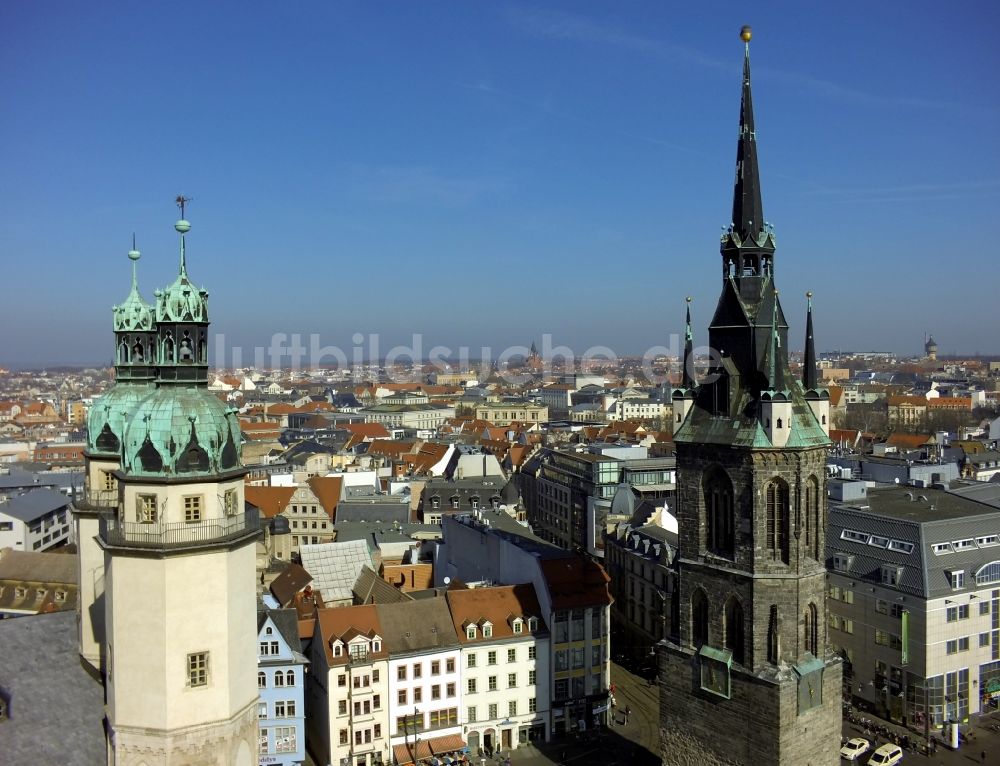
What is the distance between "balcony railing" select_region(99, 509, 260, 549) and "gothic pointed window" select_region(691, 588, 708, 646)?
18.9 m

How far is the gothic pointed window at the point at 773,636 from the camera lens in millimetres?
34250

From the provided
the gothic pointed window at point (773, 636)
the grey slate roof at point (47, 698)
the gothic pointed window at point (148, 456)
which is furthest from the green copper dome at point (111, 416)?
the gothic pointed window at point (773, 636)

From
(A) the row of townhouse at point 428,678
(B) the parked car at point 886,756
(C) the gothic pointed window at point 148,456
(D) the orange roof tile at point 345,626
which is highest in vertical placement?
(C) the gothic pointed window at point 148,456

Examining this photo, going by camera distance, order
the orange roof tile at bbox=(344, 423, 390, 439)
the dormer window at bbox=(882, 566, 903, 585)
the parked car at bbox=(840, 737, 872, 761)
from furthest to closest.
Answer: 1. the orange roof tile at bbox=(344, 423, 390, 439)
2. the dormer window at bbox=(882, 566, 903, 585)
3. the parked car at bbox=(840, 737, 872, 761)

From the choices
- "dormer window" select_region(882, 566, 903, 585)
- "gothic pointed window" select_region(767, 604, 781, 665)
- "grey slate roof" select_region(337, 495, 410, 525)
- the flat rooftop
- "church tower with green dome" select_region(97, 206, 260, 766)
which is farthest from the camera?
"grey slate roof" select_region(337, 495, 410, 525)

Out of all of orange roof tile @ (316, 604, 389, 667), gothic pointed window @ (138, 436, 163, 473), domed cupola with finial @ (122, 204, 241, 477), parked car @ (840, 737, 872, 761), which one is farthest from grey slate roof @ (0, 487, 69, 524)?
parked car @ (840, 737, 872, 761)

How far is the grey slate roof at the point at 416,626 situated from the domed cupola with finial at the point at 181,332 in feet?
101

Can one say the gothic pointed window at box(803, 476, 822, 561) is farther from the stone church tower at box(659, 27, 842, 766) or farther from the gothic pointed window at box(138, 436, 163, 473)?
the gothic pointed window at box(138, 436, 163, 473)

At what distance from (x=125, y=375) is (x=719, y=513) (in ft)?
85.3

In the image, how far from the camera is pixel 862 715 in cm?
6159

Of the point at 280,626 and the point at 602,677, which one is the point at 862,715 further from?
the point at 280,626

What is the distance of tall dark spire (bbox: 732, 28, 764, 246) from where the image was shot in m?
36.7

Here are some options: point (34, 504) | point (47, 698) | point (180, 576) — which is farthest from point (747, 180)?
point (34, 504)

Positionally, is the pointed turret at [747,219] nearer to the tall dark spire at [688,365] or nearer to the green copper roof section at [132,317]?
the tall dark spire at [688,365]
